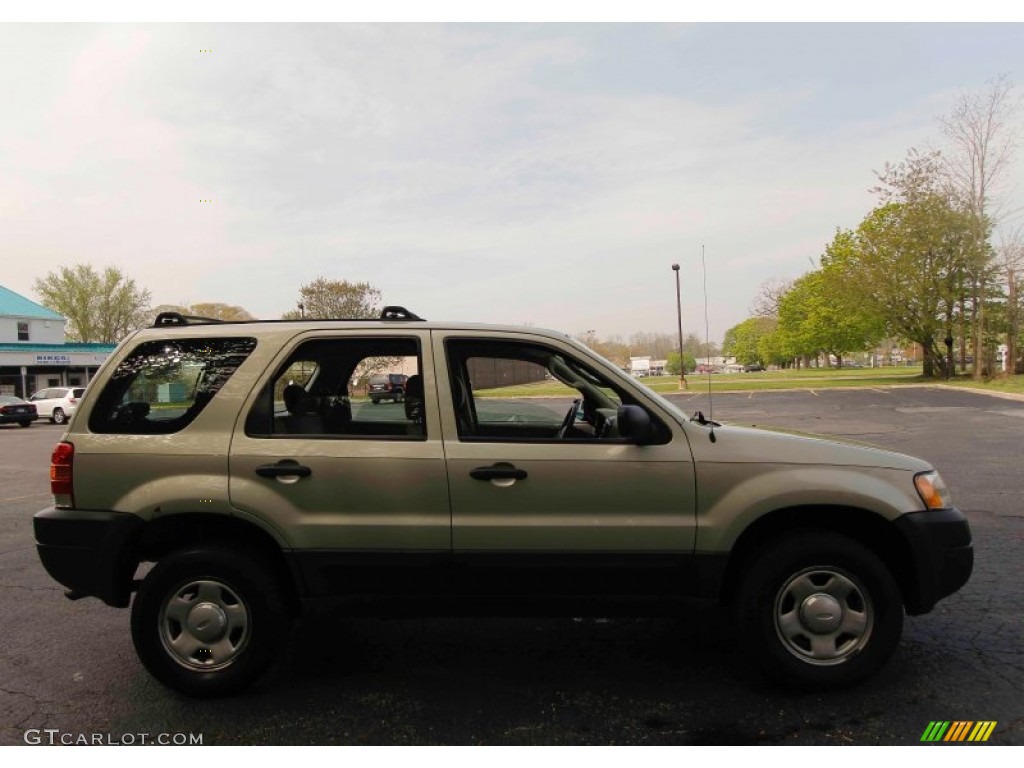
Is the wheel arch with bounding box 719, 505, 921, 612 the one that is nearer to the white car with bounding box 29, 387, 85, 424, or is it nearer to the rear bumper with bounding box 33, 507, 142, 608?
the rear bumper with bounding box 33, 507, 142, 608

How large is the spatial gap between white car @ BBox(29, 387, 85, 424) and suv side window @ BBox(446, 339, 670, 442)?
103ft

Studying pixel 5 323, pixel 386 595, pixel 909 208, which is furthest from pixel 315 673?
pixel 5 323

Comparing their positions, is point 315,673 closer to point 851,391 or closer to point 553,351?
point 553,351

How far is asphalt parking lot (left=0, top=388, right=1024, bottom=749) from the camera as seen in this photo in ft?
9.67

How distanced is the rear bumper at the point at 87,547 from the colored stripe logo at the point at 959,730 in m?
3.76

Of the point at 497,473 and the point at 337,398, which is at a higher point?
the point at 337,398

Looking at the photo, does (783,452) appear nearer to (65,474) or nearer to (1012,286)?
(65,474)

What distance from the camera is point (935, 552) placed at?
3203 millimetres

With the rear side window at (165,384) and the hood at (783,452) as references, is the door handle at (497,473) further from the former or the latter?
the rear side window at (165,384)

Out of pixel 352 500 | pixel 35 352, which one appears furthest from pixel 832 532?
pixel 35 352

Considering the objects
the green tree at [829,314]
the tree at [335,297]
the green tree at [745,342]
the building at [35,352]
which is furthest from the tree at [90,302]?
the green tree at [745,342]

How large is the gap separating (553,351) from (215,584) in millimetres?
2052

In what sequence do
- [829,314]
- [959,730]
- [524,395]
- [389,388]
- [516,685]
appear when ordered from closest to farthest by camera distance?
[959,730], [516,685], [389,388], [524,395], [829,314]

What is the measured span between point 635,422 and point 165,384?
2441 millimetres
